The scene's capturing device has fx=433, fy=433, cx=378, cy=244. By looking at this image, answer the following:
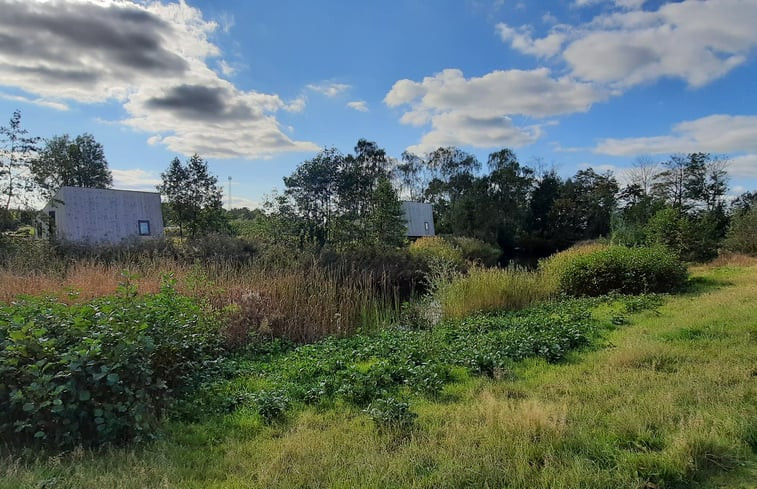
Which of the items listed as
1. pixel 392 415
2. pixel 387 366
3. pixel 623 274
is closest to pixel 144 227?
pixel 623 274

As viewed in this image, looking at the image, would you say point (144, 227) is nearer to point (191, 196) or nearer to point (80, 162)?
point (191, 196)

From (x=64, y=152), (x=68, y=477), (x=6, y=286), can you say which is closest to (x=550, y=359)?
(x=68, y=477)

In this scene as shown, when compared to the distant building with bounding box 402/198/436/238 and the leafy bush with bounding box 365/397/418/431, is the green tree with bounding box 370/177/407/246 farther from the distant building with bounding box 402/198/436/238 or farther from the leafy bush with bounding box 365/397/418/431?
the distant building with bounding box 402/198/436/238

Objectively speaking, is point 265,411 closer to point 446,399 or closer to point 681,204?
point 446,399

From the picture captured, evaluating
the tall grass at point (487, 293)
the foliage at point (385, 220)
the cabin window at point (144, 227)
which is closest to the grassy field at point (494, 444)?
the tall grass at point (487, 293)

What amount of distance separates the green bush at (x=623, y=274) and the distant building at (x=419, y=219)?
2144 centimetres

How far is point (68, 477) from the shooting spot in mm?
2131

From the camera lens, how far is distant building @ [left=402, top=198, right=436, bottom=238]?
31469 millimetres

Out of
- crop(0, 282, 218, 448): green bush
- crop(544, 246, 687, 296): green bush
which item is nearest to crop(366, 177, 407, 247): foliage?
crop(544, 246, 687, 296): green bush

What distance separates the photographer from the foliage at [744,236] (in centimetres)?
1717

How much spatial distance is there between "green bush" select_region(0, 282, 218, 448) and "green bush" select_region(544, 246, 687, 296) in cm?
838

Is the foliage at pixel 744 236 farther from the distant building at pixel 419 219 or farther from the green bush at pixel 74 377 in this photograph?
the green bush at pixel 74 377

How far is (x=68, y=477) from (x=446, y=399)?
2.29 m

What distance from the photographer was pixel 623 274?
891cm
